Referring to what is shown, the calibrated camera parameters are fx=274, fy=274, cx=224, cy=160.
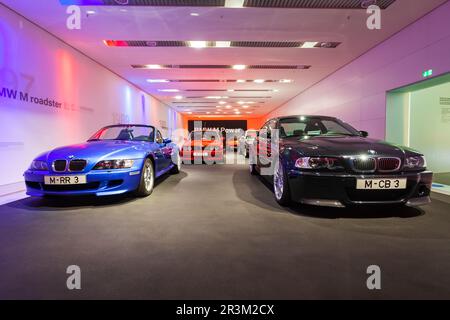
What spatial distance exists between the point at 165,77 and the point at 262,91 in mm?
5044

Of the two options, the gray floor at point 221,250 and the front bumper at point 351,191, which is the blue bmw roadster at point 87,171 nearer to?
the gray floor at point 221,250

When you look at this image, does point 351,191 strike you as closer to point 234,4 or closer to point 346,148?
point 346,148

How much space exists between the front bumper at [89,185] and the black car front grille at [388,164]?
2.94 meters

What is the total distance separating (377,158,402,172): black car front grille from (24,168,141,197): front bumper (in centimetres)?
294

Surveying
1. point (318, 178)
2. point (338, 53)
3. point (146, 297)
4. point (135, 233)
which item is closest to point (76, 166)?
point (135, 233)

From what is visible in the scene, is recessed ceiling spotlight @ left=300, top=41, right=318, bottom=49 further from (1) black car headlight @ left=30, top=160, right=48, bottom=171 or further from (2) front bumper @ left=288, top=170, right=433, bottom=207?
(1) black car headlight @ left=30, top=160, right=48, bottom=171

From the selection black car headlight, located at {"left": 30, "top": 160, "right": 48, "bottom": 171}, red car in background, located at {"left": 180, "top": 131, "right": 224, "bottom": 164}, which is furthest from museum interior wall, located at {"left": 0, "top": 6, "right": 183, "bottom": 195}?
red car in background, located at {"left": 180, "top": 131, "right": 224, "bottom": 164}

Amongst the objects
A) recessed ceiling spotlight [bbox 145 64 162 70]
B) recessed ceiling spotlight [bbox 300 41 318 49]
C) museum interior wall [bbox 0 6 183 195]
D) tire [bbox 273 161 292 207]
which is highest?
recessed ceiling spotlight [bbox 145 64 162 70]

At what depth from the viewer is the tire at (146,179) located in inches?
156

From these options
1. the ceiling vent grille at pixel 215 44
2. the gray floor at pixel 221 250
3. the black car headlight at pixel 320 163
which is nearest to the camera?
the gray floor at pixel 221 250

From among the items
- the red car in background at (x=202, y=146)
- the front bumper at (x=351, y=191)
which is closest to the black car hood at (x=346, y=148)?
the front bumper at (x=351, y=191)

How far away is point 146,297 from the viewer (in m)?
1.49

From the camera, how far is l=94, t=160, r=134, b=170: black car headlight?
3395mm
